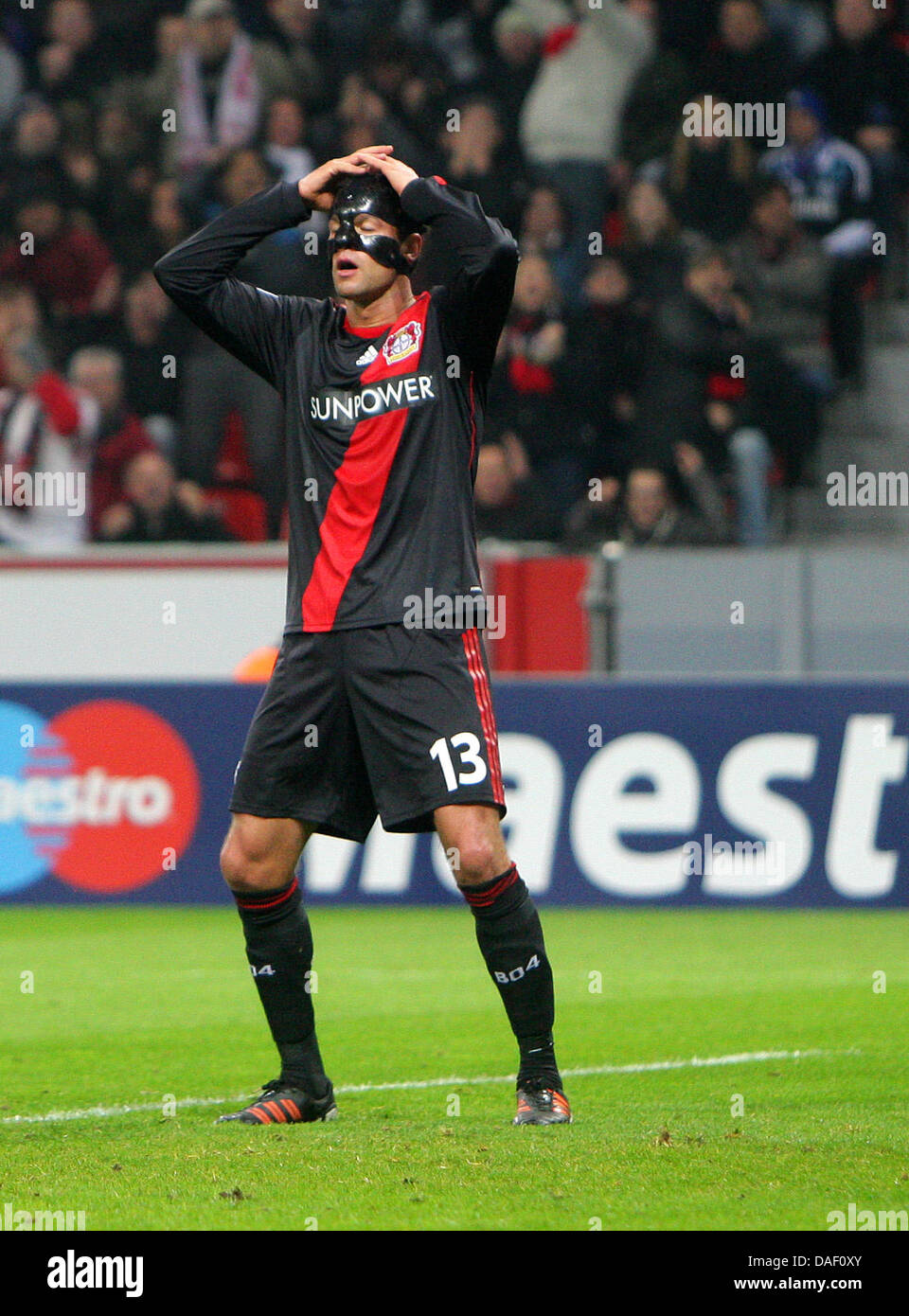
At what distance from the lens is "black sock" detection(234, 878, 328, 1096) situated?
17.5 ft

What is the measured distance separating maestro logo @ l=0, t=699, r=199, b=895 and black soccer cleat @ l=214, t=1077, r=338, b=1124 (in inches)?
200

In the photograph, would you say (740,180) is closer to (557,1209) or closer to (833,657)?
(833,657)

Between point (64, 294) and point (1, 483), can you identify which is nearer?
point (1, 483)

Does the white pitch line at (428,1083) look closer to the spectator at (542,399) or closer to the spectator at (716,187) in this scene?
the spectator at (542,399)

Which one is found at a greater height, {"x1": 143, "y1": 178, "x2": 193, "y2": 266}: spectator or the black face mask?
{"x1": 143, "y1": 178, "x2": 193, "y2": 266}: spectator

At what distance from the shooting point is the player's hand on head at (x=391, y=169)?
519cm

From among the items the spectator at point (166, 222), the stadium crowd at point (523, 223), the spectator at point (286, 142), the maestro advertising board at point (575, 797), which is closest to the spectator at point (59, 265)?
the stadium crowd at point (523, 223)

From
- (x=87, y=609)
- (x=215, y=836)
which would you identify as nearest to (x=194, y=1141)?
(x=215, y=836)

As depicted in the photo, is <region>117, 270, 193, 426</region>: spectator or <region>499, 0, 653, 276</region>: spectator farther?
<region>499, 0, 653, 276</region>: spectator

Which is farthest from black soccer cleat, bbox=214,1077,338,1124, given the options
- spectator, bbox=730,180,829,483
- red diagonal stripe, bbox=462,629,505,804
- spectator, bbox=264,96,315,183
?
spectator, bbox=264,96,315,183

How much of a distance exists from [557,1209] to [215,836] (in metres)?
6.34

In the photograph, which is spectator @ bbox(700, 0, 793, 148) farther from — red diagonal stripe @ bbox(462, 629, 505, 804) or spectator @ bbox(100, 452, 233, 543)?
red diagonal stripe @ bbox(462, 629, 505, 804)

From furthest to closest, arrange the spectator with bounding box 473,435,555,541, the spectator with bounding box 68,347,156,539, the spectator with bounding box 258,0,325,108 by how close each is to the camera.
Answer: the spectator with bounding box 258,0,325,108 → the spectator with bounding box 68,347,156,539 → the spectator with bounding box 473,435,555,541

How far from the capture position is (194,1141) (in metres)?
4.99
